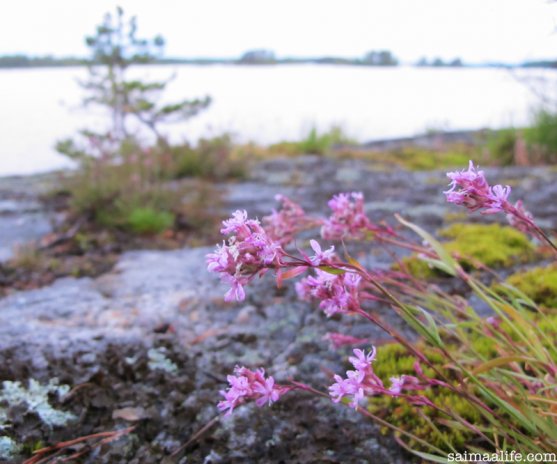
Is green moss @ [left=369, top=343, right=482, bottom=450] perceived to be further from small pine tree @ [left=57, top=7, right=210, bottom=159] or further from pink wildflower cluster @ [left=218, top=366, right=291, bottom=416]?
small pine tree @ [left=57, top=7, right=210, bottom=159]

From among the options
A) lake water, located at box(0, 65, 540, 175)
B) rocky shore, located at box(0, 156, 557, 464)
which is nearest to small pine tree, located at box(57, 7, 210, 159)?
lake water, located at box(0, 65, 540, 175)

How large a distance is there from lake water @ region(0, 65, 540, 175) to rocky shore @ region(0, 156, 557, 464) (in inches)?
144

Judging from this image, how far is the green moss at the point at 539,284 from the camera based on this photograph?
2176 mm

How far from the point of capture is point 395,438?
4.71ft

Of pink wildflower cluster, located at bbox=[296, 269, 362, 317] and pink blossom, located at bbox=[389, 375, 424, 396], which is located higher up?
pink wildflower cluster, located at bbox=[296, 269, 362, 317]

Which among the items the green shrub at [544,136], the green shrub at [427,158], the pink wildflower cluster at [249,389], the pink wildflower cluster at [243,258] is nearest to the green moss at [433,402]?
the pink wildflower cluster at [249,389]

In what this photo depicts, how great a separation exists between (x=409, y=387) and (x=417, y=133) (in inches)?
424

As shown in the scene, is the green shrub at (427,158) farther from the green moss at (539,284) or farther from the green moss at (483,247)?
the green moss at (539,284)

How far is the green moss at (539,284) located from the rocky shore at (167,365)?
59cm

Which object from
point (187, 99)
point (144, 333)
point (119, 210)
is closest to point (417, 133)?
point (187, 99)

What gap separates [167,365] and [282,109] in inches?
469

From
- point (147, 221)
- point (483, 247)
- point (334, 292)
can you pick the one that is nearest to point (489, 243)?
point (483, 247)

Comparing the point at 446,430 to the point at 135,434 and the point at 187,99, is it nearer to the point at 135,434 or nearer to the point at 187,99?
the point at 135,434

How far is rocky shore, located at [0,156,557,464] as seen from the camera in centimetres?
147
